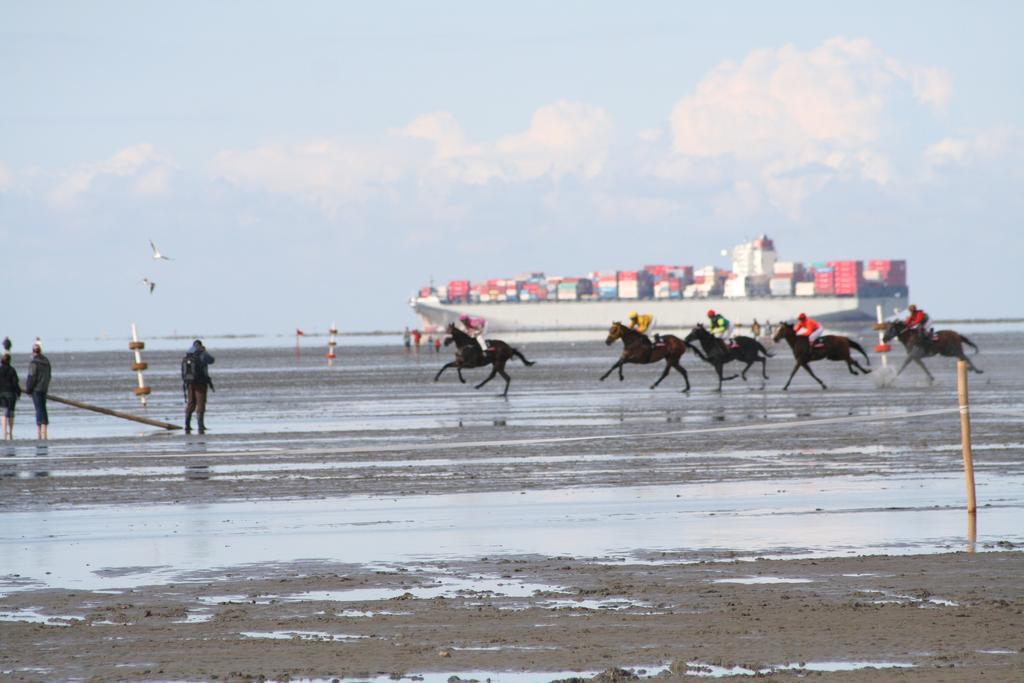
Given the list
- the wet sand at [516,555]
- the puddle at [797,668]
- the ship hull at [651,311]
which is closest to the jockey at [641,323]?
the wet sand at [516,555]

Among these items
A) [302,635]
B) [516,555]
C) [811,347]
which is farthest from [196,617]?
[811,347]

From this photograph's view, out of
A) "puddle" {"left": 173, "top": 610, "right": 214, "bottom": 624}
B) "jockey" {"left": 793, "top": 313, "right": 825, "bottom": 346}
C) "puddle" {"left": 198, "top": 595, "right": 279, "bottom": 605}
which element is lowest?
"puddle" {"left": 198, "top": 595, "right": 279, "bottom": 605}

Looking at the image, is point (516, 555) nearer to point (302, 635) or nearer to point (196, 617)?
point (196, 617)

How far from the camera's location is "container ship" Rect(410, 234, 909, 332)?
183000 mm

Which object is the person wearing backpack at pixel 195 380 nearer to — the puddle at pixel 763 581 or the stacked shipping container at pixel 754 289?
the puddle at pixel 763 581

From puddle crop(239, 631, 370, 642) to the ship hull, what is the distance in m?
171

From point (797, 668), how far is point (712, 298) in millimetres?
178060

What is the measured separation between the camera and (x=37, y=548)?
12.7 m

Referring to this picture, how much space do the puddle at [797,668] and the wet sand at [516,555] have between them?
0.02 m

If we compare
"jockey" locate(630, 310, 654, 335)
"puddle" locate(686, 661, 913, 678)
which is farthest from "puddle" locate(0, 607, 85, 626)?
"jockey" locate(630, 310, 654, 335)

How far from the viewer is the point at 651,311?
188 m

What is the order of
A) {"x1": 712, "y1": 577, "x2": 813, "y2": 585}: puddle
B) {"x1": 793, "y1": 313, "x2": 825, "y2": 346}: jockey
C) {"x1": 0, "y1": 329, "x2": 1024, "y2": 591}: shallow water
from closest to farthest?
{"x1": 712, "y1": 577, "x2": 813, "y2": 585}: puddle
{"x1": 0, "y1": 329, "x2": 1024, "y2": 591}: shallow water
{"x1": 793, "y1": 313, "x2": 825, "y2": 346}: jockey

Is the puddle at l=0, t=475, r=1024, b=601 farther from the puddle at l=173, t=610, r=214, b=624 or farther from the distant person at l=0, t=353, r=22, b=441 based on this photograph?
the distant person at l=0, t=353, r=22, b=441

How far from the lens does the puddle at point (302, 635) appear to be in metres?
8.74
